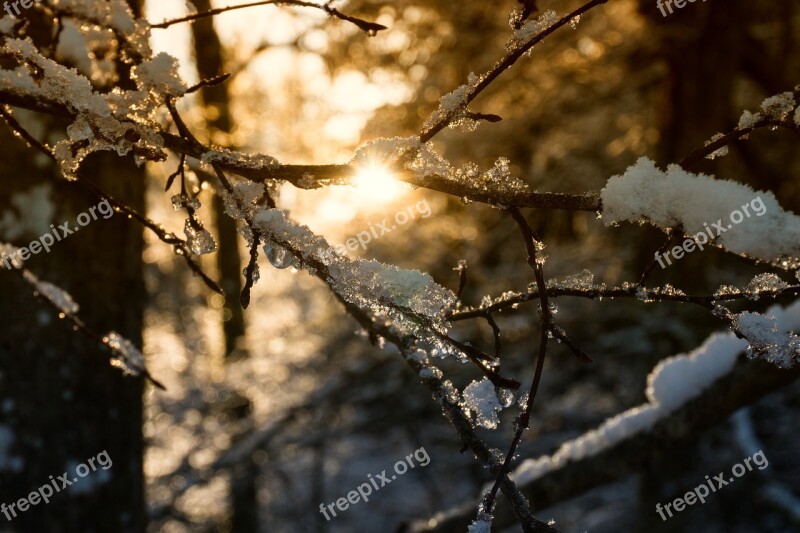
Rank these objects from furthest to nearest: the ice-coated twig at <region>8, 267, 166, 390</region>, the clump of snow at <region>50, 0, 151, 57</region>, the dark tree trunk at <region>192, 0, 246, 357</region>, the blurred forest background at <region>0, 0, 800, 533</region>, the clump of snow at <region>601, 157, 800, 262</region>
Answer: the dark tree trunk at <region>192, 0, 246, 357</region> < the blurred forest background at <region>0, 0, 800, 533</region> < the ice-coated twig at <region>8, 267, 166, 390</region> < the clump of snow at <region>50, 0, 151, 57</region> < the clump of snow at <region>601, 157, 800, 262</region>

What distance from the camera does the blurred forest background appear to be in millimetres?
4473

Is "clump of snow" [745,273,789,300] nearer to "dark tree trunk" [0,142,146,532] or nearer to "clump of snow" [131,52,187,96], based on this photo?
"clump of snow" [131,52,187,96]

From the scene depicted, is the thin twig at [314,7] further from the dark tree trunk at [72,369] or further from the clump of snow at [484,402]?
the dark tree trunk at [72,369]

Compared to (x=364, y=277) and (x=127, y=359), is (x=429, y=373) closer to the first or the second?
(x=364, y=277)

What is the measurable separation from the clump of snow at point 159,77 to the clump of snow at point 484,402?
29.2 inches

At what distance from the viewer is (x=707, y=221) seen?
81cm

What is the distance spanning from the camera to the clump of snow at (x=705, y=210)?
0.80m

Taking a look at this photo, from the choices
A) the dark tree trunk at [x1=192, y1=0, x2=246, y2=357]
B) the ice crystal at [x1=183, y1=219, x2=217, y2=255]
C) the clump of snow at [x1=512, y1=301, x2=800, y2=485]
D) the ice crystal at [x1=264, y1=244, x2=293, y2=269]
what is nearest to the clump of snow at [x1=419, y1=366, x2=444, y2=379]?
the ice crystal at [x1=264, y1=244, x2=293, y2=269]

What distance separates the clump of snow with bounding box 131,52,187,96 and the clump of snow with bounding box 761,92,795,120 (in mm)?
897

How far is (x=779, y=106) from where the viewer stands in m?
0.82

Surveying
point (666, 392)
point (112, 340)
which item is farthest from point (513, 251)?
point (112, 340)

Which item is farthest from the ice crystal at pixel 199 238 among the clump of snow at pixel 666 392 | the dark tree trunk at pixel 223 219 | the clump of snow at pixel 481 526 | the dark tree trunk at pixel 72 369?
the dark tree trunk at pixel 223 219

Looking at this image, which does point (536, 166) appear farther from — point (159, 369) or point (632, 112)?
point (159, 369)

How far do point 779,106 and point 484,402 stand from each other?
659 mm
